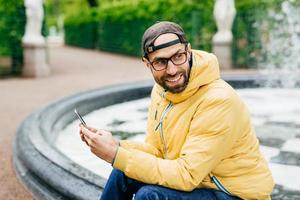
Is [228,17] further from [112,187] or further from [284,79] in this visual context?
[112,187]

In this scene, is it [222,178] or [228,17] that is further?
[228,17]

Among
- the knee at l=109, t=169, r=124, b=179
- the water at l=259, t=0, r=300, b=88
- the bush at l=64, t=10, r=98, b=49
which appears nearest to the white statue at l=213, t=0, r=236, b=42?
the water at l=259, t=0, r=300, b=88

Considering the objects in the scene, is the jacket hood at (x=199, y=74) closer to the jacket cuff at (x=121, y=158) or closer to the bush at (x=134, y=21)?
the jacket cuff at (x=121, y=158)

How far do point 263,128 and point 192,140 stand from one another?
13.2 ft

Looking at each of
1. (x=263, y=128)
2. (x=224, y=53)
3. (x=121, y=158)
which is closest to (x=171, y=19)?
(x=224, y=53)

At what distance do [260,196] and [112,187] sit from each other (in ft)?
2.31

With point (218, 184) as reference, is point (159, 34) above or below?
above

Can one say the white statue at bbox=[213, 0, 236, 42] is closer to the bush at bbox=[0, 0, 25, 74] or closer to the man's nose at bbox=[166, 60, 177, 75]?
the bush at bbox=[0, 0, 25, 74]

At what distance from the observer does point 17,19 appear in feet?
42.4

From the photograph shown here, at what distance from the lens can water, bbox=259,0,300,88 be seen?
12039mm

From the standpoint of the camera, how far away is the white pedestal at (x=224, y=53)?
1388 centimetres

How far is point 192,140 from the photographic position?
2.20m

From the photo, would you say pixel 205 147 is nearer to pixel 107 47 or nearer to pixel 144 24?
pixel 144 24

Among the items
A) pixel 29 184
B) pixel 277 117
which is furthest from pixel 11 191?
pixel 277 117
